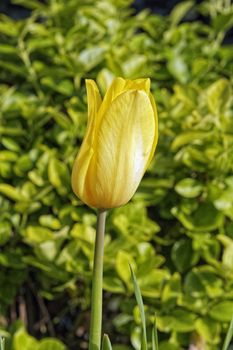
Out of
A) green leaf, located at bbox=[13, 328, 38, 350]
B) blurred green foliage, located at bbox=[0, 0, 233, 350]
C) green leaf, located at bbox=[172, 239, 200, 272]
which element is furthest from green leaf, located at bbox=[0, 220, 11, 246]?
green leaf, located at bbox=[172, 239, 200, 272]

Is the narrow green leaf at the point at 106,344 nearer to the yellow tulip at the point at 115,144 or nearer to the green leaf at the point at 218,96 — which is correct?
the yellow tulip at the point at 115,144

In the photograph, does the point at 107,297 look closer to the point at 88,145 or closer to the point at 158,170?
the point at 158,170

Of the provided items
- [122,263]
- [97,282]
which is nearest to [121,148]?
[97,282]

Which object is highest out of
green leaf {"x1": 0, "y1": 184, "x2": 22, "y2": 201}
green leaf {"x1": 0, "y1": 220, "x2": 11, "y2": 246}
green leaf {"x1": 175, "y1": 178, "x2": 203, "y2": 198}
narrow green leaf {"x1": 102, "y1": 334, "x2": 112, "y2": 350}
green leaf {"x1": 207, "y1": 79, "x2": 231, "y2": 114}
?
narrow green leaf {"x1": 102, "y1": 334, "x2": 112, "y2": 350}

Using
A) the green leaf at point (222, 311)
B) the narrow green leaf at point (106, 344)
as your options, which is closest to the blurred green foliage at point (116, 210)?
the green leaf at point (222, 311)

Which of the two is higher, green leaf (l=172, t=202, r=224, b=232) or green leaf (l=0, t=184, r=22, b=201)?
green leaf (l=0, t=184, r=22, b=201)

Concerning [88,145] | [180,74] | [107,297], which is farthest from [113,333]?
[88,145]

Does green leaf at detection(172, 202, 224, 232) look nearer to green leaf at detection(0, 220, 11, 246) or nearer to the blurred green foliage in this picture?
the blurred green foliage

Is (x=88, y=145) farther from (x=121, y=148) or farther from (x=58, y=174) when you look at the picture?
(x=58, y=174)
